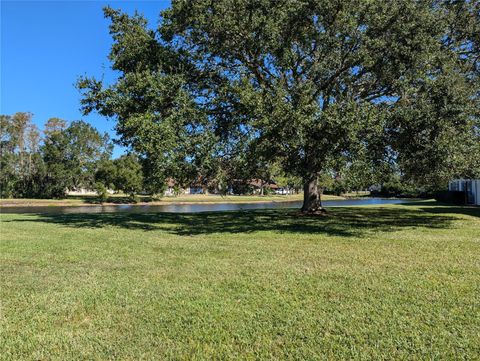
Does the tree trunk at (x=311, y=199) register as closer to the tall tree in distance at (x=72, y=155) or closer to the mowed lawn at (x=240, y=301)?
the mowed lawn at (x=240, y=301)

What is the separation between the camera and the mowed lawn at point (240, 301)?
12.0 feet

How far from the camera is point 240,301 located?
4871 mm

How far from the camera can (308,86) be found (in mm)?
12039

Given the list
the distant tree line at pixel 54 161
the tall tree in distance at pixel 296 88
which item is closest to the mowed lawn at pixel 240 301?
the tall tree in distance at pixel 296 88

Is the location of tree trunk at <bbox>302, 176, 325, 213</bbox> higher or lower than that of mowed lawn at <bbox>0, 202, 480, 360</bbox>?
higher

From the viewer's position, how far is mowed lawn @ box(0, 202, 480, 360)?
143 inches

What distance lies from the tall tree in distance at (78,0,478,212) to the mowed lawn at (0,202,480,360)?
3.59 metres

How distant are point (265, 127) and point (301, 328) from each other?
7.66m

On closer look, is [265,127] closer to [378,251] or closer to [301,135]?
[301,135]

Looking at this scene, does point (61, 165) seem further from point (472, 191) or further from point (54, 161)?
point (472, 191)

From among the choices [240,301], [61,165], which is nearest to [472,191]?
[240,301]

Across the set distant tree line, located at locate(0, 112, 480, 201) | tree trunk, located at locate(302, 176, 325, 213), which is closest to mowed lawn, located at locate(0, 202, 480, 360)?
tree trunk, located at locate(302, 176, 325, 213)

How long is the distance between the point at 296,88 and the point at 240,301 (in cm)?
874

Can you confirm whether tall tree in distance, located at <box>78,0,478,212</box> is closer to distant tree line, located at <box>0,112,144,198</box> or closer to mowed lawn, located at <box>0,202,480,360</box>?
mowed lawn, located at <box>0,202,480,360</box>
